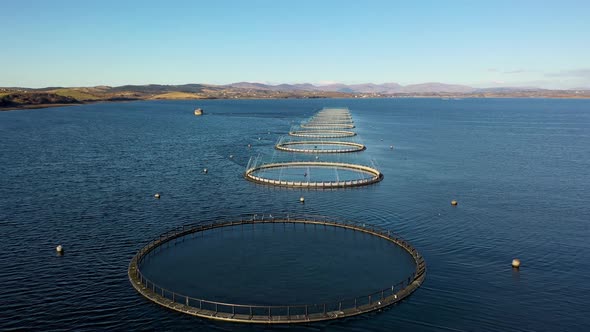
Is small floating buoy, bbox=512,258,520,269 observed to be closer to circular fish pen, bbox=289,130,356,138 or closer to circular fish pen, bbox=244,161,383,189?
circular fish pen, bbox=244,161,383,189

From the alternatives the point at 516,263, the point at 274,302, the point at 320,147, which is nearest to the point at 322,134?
the point at 320,147

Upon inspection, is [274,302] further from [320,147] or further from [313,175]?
[320,147]

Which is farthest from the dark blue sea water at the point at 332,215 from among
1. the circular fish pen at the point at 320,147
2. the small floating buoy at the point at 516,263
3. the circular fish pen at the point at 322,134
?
the circular fish pen at the point at 322,134

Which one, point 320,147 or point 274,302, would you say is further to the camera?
point 320,147

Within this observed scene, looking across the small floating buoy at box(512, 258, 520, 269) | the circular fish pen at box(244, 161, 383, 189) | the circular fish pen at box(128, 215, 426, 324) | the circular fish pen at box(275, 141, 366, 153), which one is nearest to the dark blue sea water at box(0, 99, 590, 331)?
A: the small floating buoy at box(512, 258, 520, 269)

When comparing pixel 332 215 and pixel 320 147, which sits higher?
pixel 320 147

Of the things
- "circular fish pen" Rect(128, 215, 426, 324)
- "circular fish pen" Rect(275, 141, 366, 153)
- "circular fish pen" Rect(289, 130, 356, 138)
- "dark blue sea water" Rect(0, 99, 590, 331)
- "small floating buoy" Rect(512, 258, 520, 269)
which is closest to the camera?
"circular fish pen" Rect(128, 215, 426, 324)

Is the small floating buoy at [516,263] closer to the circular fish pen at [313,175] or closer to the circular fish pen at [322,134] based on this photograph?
the circular fish pen at [313,175]
